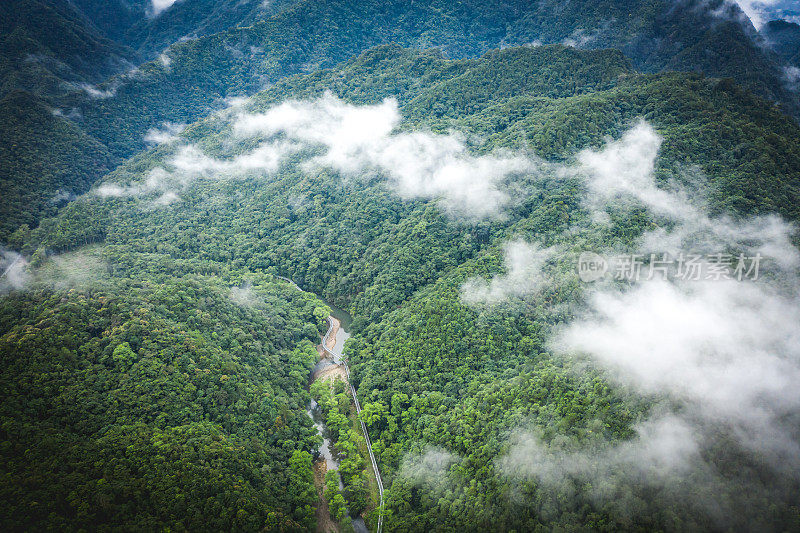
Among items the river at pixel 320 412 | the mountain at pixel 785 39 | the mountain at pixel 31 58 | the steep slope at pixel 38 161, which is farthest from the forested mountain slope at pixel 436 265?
the mountain at pixel 785 39

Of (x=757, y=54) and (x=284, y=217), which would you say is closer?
(x=284, y=217)

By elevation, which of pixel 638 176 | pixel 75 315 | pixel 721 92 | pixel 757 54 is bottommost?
pixel 757 54

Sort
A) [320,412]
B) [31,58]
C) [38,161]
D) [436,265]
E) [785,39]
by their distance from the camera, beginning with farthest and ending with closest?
[785,39] < [31,58] < [38,161] < [436,265] < [320,412]

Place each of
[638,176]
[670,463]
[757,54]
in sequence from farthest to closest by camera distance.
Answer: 1. [757,54]
2. [638,176]
3. [670,463]

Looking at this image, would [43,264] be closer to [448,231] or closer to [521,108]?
[448,231]

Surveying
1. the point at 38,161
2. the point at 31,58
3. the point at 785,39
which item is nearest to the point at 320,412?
the point at 38,161

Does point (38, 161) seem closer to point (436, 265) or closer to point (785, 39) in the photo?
point (436, 265)

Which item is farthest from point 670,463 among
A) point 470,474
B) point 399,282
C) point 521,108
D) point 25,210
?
point 25,210

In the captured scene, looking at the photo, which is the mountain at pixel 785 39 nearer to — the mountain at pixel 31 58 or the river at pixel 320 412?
the river at pixel 320 412

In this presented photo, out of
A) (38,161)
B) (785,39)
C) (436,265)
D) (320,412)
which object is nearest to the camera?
(320,412)
